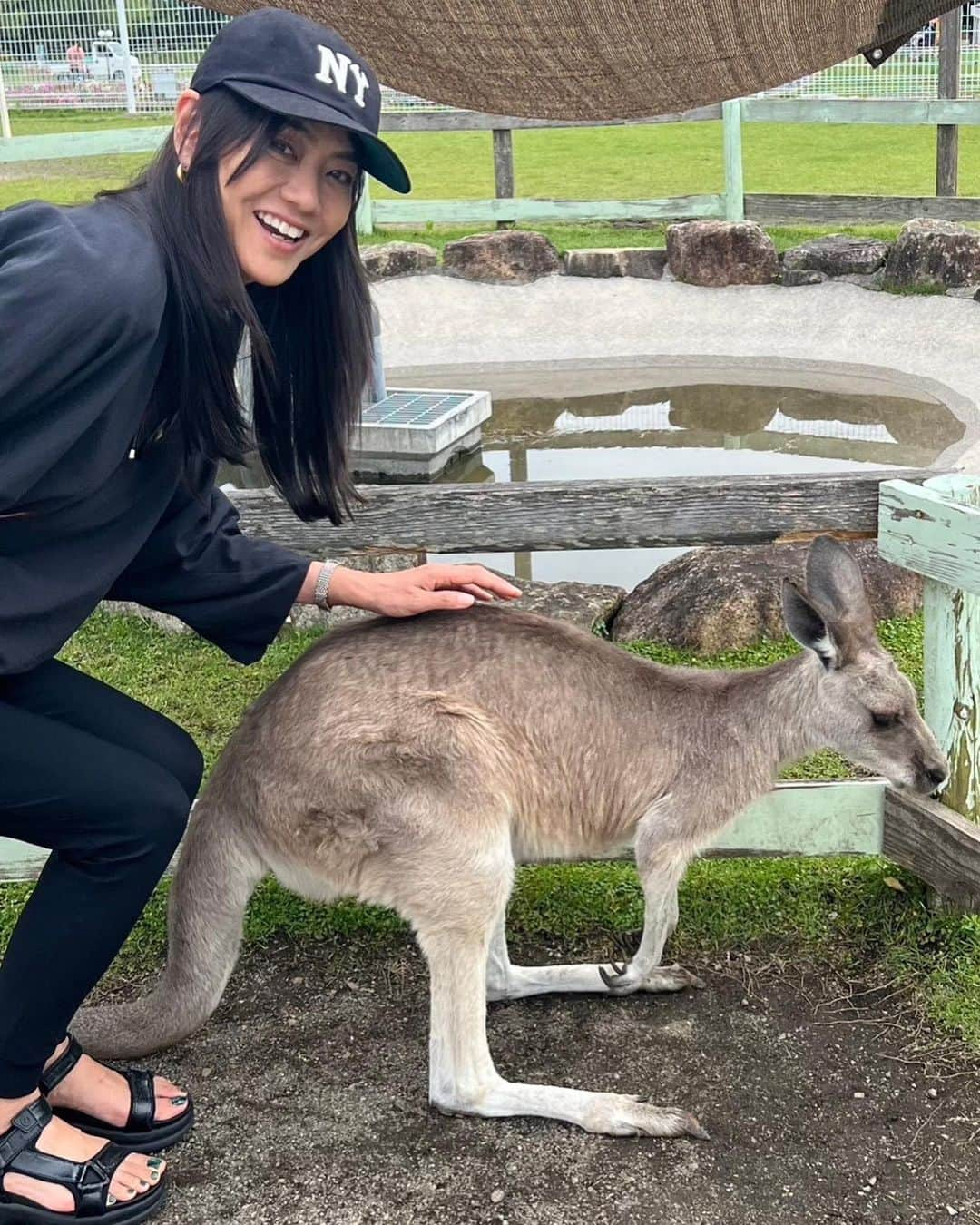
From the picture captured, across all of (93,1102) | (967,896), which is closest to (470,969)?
(93,1102)

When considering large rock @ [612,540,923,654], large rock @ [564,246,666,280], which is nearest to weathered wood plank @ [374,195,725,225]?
large rock @ [564,246,666,280]

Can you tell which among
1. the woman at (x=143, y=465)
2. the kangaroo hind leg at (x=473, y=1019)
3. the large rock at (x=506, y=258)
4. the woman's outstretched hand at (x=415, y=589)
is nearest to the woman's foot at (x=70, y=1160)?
the woman at (x=143, y=465)

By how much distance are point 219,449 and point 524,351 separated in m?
7.41

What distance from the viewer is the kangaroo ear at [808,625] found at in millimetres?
2332

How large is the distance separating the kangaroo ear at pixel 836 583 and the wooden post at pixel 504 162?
935cm

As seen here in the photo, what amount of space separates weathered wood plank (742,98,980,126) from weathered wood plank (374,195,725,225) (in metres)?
0.74

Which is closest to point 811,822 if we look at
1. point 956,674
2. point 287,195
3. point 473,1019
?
point 956,674

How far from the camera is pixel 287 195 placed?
1826 mm

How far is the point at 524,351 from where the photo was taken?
30.2 ft

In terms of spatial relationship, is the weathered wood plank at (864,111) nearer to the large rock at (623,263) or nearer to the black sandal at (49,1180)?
the large rock at (623,263)

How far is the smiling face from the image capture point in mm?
1797

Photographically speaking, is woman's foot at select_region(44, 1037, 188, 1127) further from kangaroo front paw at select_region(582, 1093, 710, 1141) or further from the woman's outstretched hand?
the woman's outstretched hand

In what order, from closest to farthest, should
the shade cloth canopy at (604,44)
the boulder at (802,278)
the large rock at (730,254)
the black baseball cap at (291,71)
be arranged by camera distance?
the black baseball cap at (291,71) < the shade cloth canopy at (604,44) < the boulder at (802,278) < the large rock at (730,254)

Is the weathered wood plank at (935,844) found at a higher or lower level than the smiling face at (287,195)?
lower
